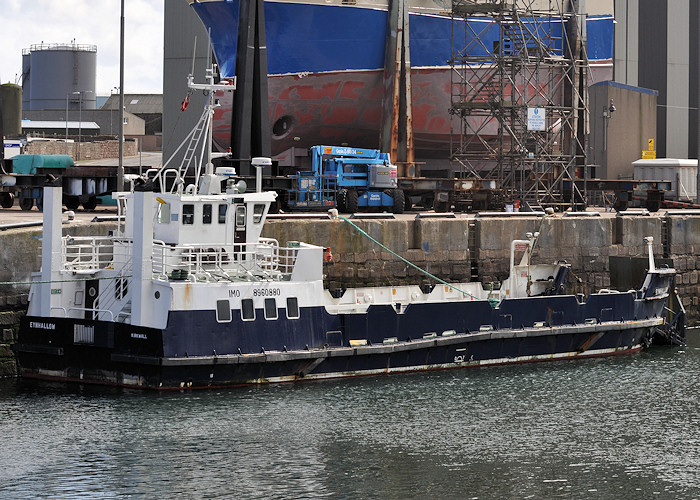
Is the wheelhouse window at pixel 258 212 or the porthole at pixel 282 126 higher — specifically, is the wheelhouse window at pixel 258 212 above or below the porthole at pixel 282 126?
below

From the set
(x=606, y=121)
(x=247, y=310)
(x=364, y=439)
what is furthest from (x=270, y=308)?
(x=606, y=121)

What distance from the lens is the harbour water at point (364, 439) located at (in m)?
15.7

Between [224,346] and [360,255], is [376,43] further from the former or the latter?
[224,346]

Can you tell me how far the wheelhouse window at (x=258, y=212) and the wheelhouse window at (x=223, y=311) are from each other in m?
2.19

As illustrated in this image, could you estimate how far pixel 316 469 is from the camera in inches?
643

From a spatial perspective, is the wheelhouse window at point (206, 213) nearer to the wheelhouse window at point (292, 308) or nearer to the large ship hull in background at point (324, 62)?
the wheelhouse window at point (292, 308)

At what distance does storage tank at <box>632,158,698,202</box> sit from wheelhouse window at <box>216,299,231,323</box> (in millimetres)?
31070

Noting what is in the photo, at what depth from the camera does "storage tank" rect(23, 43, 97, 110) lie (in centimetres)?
8400

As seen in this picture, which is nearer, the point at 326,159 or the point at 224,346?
the point at 224,346

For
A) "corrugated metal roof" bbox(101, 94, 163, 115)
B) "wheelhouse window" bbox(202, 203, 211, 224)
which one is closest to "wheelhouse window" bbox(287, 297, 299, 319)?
"wheelhouse window" bbox(202, 203, 211, 224)

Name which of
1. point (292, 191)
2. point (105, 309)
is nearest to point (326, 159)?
point (292, 191)

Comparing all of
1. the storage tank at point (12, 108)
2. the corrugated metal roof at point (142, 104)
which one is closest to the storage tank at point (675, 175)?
the storage tank at point (12, 108)

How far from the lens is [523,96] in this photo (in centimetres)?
4056

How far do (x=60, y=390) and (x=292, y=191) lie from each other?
1387 cm
